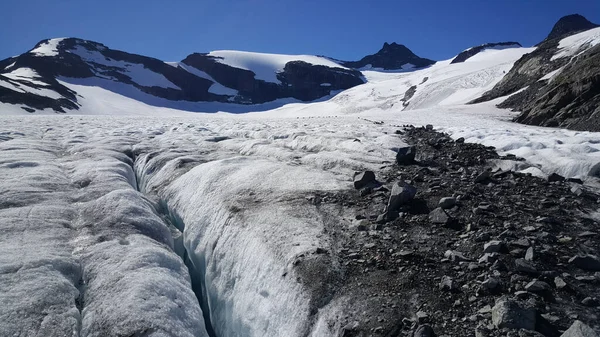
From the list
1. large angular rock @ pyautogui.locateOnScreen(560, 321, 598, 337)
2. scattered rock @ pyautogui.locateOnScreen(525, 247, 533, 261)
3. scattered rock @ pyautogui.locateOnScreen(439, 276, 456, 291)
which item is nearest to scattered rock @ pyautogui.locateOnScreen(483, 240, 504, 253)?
scattered rock @ pyautogui.locateOnScreen(525, 247, 533, 261)

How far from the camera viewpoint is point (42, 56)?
4274 inches

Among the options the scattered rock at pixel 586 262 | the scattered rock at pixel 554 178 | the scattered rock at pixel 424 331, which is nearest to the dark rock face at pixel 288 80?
the scattered rock at pixel 554 178

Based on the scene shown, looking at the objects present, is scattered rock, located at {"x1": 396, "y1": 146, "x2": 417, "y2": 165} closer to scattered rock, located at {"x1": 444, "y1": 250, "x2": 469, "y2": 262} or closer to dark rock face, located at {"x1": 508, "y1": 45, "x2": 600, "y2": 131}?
scattered rock, located at {"x1": 444, "y1": 250, "x2": 469, "y2": 262}

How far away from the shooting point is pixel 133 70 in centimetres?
12425

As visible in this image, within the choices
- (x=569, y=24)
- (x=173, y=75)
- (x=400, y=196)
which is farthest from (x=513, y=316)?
(x=569, y=24)

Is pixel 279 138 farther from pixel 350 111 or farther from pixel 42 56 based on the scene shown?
pixel 42 56

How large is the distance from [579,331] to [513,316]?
22.1 inches

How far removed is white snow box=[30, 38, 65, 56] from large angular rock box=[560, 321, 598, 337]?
143591 mm

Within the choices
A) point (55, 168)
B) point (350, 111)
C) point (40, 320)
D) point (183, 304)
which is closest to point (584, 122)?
point (183, 304)

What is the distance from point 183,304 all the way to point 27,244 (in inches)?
131

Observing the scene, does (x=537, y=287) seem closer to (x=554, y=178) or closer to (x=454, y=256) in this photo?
(x=454, y=256)

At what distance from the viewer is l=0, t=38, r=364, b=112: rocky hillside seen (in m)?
105

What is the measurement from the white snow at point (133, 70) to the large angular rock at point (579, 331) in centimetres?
12549

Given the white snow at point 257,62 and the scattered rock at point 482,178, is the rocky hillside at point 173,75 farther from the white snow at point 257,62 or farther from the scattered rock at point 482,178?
the scattered rock at point 482,178
